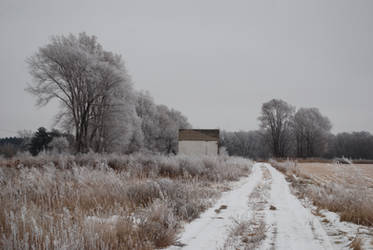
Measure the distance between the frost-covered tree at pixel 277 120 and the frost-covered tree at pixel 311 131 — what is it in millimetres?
2774

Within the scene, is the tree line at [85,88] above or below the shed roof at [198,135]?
above

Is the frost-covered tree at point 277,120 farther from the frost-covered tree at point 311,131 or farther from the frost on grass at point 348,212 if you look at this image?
the frost on grass at point 348,212

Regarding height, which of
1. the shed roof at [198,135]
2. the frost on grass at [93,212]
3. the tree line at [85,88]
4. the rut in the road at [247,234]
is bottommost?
the rut in the road at [247,234]

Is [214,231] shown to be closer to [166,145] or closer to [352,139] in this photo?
[166,145]

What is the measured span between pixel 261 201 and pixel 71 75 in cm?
1794

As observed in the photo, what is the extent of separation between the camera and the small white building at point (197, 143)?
33.0 metres

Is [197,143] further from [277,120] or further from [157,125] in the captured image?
[277,120]

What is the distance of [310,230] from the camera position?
3.10 metres

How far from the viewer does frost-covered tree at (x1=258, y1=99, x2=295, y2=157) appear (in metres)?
42.3

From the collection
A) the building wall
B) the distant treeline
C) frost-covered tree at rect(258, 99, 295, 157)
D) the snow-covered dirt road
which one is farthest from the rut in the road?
the distant treeline

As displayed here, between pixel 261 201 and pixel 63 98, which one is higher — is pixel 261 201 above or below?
below

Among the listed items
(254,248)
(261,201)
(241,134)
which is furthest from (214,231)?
(241,134)

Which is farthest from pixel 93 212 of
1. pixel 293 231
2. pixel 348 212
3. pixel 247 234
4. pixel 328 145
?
pixel 328 145

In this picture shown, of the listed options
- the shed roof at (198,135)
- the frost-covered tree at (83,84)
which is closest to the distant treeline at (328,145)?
the shed roof at (198,135)
